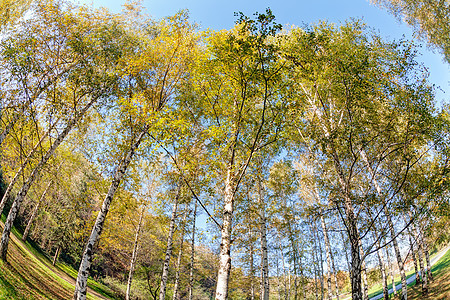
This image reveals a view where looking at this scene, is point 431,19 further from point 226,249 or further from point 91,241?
point 91,241

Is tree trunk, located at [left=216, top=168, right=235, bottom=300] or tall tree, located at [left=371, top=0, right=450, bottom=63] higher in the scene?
tall tree, located at [left=371, top=0, right=450, bottom=63]

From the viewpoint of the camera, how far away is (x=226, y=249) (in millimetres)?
6664

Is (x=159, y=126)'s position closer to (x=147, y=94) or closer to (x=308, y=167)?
(x=147, y=94)

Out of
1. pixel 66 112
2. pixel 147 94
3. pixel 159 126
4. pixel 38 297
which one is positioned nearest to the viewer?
pixel 159 126

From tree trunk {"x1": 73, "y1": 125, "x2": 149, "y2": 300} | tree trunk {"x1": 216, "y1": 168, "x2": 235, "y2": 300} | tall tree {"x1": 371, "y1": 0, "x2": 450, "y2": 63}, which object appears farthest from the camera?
tall tree {"x1": 371, "y1": 0, "x2": 450, "y2": 63}

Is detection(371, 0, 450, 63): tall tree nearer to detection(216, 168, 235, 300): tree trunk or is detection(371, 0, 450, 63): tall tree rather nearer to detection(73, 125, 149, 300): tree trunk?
detection(216, 168, 235, 300): tree trunk

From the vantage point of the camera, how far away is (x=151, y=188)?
64.1ft

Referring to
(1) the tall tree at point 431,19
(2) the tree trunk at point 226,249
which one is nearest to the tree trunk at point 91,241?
(2) the tree trunk at point 226,249

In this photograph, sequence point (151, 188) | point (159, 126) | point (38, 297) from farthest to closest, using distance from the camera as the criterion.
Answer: point (151, 188) < point (38, 297) < point (159, 126)

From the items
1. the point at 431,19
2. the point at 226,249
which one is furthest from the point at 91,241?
the point at 431,19

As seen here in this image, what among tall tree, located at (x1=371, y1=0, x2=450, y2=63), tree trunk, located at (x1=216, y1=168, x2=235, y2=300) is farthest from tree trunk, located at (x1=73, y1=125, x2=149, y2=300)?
tall tree, located at (x1=371, y1=0, x2=450, y2=63)

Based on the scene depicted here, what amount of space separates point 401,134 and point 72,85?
50.3 feet

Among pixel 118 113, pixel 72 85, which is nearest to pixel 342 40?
pixel 118 113

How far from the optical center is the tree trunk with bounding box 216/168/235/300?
6.15 m
